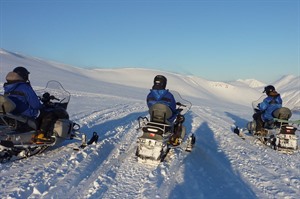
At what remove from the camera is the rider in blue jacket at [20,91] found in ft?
22.0

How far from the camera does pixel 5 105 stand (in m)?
6.12

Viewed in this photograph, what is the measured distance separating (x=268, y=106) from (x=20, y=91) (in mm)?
6919

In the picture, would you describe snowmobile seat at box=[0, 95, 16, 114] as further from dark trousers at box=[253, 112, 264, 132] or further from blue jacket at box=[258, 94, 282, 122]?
dark trousers at box=[253, 112, 264, 132]

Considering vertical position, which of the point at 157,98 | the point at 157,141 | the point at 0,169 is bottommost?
the point at 0,169

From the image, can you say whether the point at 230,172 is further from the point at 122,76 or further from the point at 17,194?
the point at 122,76

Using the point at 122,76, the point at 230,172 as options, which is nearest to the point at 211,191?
the point at 230,172

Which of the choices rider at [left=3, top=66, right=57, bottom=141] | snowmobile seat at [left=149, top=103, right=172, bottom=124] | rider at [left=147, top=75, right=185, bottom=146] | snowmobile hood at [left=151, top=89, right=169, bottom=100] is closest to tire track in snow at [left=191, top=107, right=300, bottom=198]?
snowmobile seat at [left=149, top=103, right=172, bottom=124]

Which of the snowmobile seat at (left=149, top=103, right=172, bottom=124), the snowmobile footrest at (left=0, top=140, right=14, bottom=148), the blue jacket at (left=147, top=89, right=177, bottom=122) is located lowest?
the snowmobile footrest at (left=0, top=140, right=14, bottom=148)

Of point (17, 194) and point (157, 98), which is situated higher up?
point (157, 98)

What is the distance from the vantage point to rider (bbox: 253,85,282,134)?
10.4 meters

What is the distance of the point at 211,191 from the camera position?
568cm

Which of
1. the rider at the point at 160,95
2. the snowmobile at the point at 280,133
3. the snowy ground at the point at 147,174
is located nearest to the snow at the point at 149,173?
the snowy ground at the point at 147,174

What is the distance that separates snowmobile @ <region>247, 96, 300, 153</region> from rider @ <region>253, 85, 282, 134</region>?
0.44ft

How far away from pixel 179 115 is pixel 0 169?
13.5 ft
